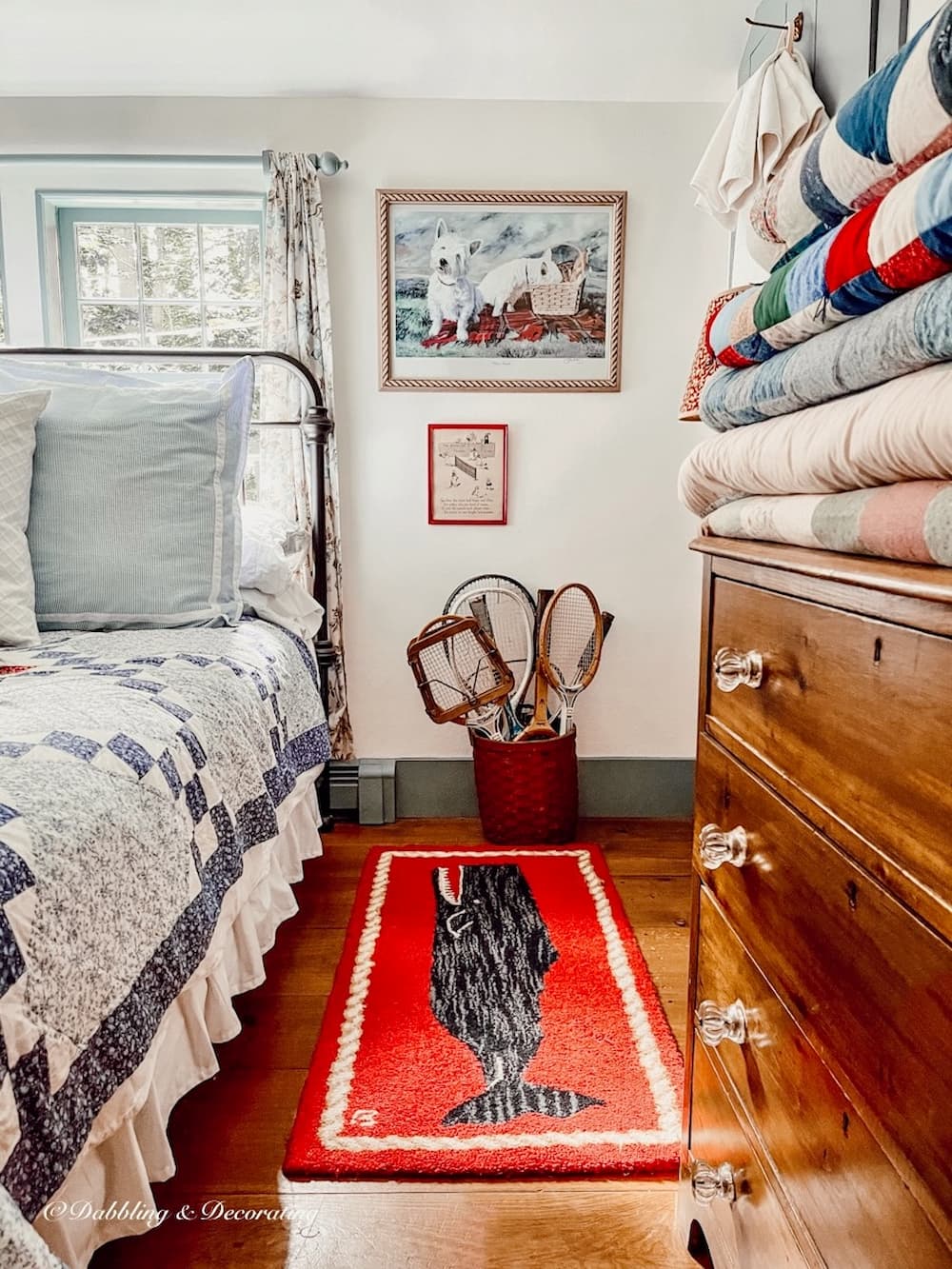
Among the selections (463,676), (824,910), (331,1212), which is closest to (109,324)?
(463,676)

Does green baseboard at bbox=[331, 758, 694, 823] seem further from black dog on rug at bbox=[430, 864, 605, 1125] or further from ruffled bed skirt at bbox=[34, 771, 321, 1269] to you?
ruffled bed skirt at bbox=[34, 771, 321, 1269]

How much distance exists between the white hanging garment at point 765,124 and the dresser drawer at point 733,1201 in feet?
5.90

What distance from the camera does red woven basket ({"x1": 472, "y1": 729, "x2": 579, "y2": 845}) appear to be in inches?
93.8

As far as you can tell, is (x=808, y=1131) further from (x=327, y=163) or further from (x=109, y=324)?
(x=109, y=324)

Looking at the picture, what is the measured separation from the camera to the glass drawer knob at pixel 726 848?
0.84 meters

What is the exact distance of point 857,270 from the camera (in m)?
0.58

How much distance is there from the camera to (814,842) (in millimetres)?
679

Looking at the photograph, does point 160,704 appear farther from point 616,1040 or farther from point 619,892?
point 619,892

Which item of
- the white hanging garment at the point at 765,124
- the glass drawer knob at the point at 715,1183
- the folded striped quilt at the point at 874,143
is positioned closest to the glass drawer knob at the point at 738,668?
the folded striped quilt at the point at 874,143

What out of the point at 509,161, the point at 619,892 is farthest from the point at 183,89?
the point at 619,892

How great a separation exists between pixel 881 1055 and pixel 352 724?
2.26 metres

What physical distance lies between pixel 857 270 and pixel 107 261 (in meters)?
2.66

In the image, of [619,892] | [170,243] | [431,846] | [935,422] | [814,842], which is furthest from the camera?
[170,243]

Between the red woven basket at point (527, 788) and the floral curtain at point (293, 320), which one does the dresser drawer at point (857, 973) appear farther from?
the floral curtain at point (293, 320)
